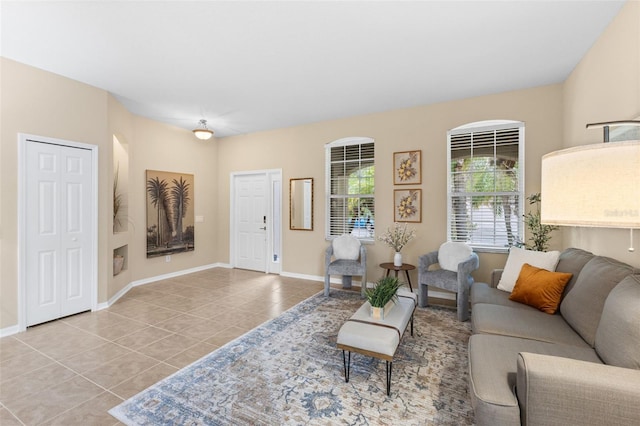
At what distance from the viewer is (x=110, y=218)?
4.16 metres

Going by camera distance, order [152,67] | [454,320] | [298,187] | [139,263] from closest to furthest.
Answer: [152,67], [454,320], [139,263], [298,187]

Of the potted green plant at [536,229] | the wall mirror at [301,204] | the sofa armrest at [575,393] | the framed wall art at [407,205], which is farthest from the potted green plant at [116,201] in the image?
the potted green plant at [536,229]

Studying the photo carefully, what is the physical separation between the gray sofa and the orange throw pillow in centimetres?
6

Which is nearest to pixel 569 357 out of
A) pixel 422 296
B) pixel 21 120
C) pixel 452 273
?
pixel 452 273

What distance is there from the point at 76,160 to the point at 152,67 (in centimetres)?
158

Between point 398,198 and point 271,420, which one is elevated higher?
point 398,198

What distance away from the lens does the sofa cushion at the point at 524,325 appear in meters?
1.99

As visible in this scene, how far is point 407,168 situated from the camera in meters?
4.62

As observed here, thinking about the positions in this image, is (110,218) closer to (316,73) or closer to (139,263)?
(139,263)

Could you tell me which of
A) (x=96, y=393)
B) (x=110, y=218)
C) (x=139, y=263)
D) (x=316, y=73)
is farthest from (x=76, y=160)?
(x=316, y=73)

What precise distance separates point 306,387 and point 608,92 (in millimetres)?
3630

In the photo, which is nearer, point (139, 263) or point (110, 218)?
point (110, 218)

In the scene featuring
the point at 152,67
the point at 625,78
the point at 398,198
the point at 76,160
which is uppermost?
the point at 152,67

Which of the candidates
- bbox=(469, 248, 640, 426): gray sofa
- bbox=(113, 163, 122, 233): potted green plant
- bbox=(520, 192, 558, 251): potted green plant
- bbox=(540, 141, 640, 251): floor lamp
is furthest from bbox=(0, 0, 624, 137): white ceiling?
bbox=(469, 248, 640, 426): gray sofa
